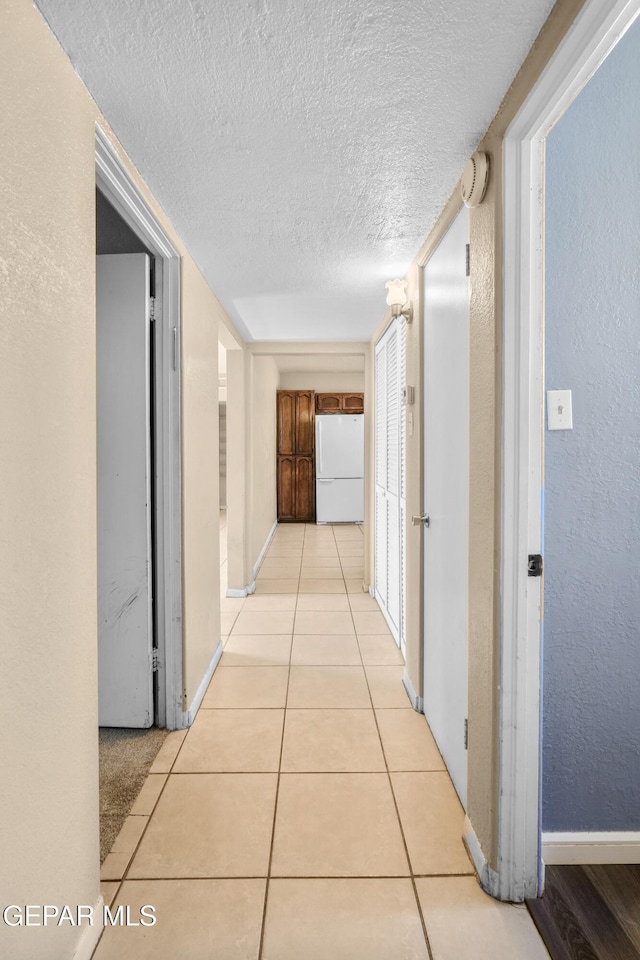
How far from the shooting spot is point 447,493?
1.95m

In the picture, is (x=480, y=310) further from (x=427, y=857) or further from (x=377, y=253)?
(x=427, y=857)

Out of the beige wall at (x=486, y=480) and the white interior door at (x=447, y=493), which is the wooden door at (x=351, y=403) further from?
the beige wall at (x=486, y=480)

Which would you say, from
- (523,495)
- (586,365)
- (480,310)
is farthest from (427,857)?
(480,310)

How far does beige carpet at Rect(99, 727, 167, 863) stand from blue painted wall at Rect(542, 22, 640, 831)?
1348mm

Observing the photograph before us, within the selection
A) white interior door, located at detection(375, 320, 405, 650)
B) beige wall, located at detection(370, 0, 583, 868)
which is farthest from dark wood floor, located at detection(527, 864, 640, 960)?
white interior door, located at detection(375, 320, 405, 650)

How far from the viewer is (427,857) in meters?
1.56

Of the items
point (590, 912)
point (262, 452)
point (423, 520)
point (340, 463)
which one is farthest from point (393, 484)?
point (340, 463)

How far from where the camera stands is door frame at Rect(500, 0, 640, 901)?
130cm

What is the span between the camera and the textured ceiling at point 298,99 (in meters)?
1.07

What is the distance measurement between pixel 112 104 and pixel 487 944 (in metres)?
2.29

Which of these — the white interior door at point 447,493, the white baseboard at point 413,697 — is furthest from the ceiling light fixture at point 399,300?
the white baseboard at point 413,697

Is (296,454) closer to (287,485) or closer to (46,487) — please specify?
(287,485)

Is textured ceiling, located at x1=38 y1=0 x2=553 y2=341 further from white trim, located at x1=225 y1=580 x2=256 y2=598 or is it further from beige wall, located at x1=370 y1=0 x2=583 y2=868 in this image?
white trim, located at x1=225 y1=580 x2=256 y2=598

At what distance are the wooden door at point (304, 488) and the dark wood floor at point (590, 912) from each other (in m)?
6.86
